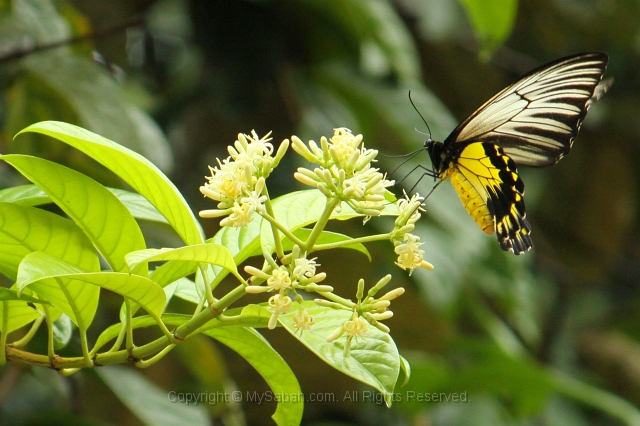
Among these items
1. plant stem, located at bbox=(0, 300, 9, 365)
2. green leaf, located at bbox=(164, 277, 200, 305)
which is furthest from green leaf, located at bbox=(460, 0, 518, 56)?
plant stem, located at bbox=(0, 300, 9, 365)

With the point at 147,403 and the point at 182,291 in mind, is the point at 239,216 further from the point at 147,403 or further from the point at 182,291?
the point at 147,403

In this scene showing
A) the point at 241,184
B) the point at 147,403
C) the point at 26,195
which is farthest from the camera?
the point at 147,403

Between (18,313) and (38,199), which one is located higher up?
(38,199)

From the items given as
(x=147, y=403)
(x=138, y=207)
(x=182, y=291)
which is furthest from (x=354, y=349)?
(x=147, y=403)

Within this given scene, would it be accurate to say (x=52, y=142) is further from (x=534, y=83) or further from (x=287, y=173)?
(x=534, y=83)

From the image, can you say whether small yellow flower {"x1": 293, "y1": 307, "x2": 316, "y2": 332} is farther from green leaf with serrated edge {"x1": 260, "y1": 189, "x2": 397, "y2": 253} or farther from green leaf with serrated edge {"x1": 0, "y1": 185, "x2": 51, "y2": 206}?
green leaf with serrated edge {"x1": 0, "y1": 185, "x2": 51, "y2": 206}

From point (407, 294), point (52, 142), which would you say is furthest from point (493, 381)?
point (52, 142)

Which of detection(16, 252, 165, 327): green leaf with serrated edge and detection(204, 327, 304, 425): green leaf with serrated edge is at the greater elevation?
detection(204, 327, 304, 425): green leaf with serrated edge
